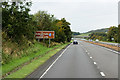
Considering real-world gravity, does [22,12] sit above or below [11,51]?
above

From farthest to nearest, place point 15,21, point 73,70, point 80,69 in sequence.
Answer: point 15,21
point 80,69
point 73,70

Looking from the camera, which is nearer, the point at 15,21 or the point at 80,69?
the point at 80,69

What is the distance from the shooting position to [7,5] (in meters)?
21.4

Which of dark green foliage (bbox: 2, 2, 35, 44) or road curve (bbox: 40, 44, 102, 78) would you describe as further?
dark green foliage (bbox: 2, 2, 35, 44)

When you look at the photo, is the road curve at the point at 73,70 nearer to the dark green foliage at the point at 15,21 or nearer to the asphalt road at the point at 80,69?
the asphalt road at the point at 80,69

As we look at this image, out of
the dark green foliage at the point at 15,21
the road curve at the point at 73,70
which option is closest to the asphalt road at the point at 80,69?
the road curve at the point at 73,70

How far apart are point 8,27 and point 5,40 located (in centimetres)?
153

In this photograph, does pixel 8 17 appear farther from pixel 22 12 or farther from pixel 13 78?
pixel 13 78

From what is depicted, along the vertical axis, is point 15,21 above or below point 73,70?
above

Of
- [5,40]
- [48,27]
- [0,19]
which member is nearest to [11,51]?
[5,40]

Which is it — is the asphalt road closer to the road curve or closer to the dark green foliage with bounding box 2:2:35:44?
the road curve

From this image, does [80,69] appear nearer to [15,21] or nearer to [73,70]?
[73,70]

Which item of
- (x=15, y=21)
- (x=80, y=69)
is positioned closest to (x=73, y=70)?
(x=80, y=69)

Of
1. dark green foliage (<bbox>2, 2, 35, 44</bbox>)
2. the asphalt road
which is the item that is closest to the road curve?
the asphalt road
